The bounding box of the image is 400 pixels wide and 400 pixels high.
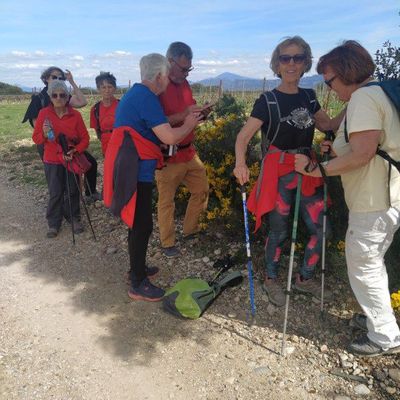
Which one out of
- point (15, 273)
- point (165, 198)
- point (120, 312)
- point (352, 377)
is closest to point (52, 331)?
point (120, 312)

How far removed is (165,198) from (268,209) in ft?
5.31

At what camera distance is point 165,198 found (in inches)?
199

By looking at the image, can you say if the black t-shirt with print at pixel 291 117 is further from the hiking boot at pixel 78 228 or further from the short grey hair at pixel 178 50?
the hiking boot at pixel 78 228

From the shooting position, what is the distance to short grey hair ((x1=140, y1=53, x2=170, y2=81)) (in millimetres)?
3650

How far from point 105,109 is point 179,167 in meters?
2.50

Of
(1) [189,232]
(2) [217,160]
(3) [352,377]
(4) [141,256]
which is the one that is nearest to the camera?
(3) [352,377]

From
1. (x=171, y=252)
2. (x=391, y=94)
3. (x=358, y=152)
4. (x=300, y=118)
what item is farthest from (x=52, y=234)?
(x=391, y=94)

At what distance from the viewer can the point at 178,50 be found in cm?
456

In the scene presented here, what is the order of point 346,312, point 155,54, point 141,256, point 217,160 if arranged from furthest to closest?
point 217,160 → point 141,256 → point 346,312 → point 155,54

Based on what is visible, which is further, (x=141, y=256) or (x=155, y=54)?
(x=141, y=256)

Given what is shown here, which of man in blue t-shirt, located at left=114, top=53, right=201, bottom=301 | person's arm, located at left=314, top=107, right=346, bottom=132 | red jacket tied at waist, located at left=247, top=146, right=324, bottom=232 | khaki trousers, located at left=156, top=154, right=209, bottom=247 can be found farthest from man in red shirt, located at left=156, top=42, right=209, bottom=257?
person's arm, located at left=314, top=107, right=346, bottom=132

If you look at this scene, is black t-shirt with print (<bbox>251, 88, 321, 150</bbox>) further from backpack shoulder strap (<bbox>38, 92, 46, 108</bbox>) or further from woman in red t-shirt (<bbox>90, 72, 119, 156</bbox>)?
backpack shoulder strap (<bbox>38, 92, 46, 108</bbox>)

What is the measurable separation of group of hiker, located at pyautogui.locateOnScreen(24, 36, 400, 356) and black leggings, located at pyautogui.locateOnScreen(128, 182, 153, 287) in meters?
0.01

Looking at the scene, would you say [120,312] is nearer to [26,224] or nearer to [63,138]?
[63,138]
